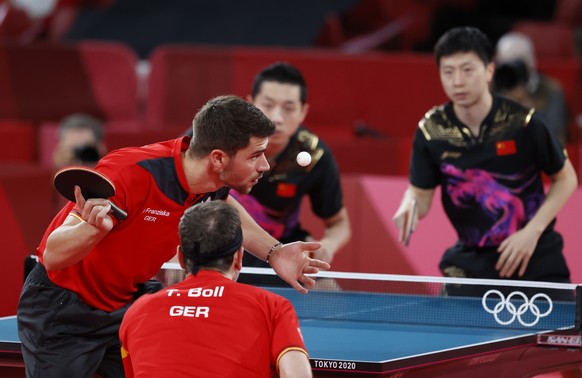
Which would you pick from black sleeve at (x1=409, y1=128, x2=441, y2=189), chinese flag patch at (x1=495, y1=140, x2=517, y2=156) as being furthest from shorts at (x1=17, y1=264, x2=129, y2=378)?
chinese flag patch at (x1=495, y1=140, x2=517, y2=156)

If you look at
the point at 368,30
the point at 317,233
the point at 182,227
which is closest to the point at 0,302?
the point at 317,233

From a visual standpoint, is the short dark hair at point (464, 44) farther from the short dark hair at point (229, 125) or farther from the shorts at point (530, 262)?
the short dark hair at point (229, 125)

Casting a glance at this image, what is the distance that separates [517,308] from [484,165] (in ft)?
3.96

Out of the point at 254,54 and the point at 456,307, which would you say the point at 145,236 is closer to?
the point at 456,307

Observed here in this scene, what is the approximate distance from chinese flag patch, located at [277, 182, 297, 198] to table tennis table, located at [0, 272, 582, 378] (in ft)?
3.10

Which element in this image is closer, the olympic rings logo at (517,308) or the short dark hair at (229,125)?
the short dark hair at (229,125)

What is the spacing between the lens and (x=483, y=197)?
18.2 feet

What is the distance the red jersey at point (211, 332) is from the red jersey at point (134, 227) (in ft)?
1.78

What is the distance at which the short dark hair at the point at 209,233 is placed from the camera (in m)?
3.42

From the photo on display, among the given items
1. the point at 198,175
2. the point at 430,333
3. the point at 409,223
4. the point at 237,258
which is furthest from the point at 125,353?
the point at 409,223

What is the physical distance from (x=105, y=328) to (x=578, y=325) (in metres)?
1.80

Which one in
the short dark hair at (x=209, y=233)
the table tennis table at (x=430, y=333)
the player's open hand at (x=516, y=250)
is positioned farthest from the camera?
the player's open hand at (x=516, y=250)

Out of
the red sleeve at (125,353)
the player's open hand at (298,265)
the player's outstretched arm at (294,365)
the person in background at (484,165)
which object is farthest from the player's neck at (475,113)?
the red sleeve at (125,353)

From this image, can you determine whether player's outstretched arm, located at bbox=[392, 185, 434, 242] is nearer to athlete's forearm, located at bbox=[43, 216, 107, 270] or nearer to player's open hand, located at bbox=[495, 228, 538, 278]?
player's open hand, located at bbox=[495, 228, 538, 278]
